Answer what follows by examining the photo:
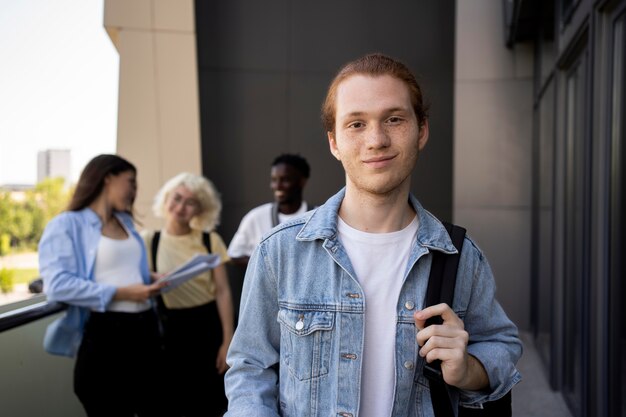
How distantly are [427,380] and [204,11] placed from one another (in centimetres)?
729

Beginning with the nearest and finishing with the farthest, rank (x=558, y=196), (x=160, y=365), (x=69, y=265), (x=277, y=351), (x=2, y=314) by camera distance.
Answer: (x=277, y=351) → (x=2, y=314) → (x=69, y=265) → (x=160, y=365) → (x=558, y=196)

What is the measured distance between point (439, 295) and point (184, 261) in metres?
3.06

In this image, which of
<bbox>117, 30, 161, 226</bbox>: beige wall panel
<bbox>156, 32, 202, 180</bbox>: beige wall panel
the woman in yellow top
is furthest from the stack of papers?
<bbox>117, 30, 161, 226</bbox>: beige wall panel

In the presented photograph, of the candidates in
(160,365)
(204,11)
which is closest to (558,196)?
(160,365)

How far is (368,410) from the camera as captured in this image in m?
1.52

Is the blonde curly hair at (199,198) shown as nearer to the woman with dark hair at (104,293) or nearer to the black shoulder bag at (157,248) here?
the black shoulder bag at (157,248)

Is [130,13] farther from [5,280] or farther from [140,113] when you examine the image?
[5,280]

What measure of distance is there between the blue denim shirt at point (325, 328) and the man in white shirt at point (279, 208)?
313 centimetres

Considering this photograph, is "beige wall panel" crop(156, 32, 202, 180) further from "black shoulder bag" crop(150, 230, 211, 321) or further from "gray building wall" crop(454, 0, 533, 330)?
"gray building wall" crop(454, 0, 533, 330)

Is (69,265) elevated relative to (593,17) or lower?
lower

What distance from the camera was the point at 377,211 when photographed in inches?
62.7

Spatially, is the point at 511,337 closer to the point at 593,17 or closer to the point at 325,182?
the point at 593,17

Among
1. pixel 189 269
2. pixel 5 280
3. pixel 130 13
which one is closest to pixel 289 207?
pixel 189 269

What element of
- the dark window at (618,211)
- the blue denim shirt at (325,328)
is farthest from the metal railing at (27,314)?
the dark window at (618,211)
